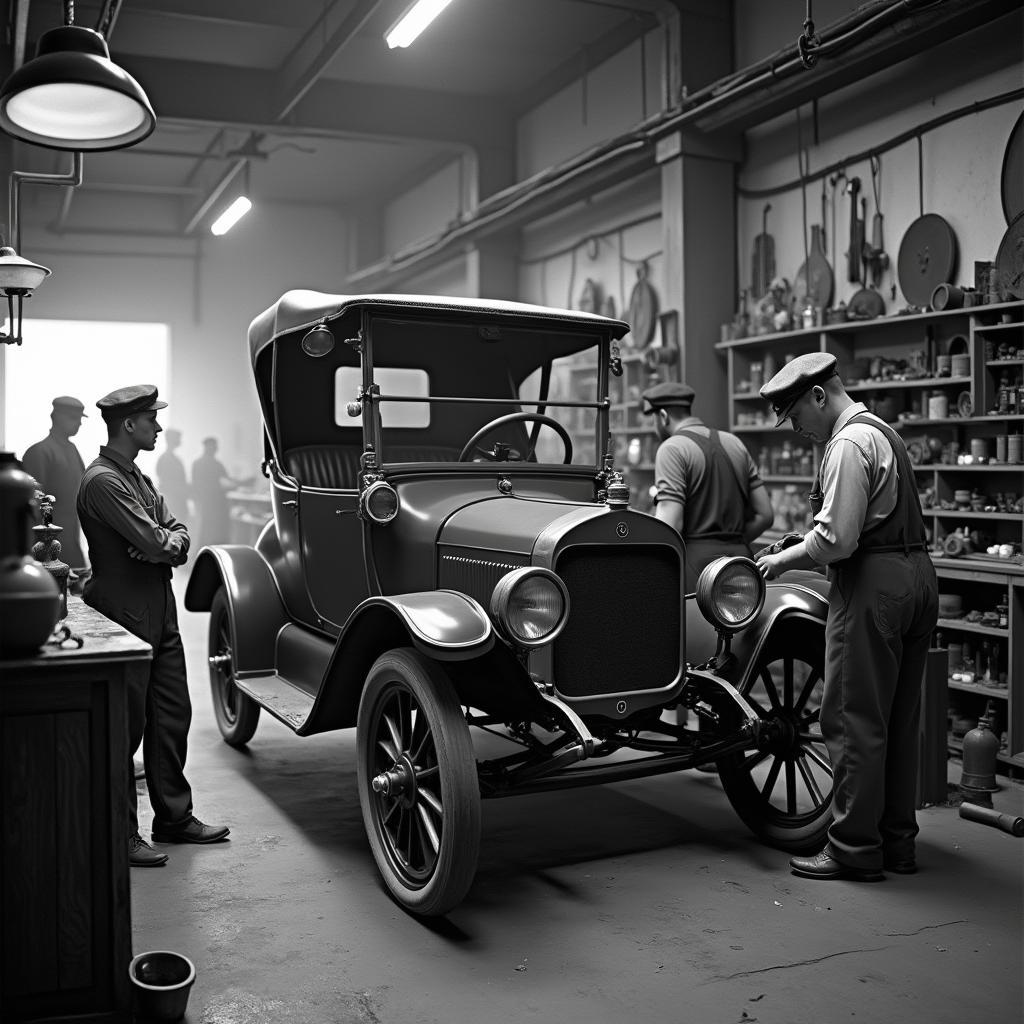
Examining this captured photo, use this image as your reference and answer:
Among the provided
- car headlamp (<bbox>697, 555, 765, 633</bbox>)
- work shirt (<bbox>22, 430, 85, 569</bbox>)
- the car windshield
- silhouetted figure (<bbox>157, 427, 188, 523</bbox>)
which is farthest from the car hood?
silhouetted figure (<bbox>157, 427, 188, 523</bbox>)

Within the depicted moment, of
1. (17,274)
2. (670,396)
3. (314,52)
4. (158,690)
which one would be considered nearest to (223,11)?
(314,52)

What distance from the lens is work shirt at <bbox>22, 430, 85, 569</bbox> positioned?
6.68 metres

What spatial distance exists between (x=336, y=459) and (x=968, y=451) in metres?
3.19

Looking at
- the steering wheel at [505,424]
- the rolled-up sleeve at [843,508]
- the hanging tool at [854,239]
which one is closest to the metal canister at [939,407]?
the hanging tool at [854,239]

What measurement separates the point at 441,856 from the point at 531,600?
753 millimetres

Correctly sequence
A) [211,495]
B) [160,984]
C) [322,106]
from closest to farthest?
[160,984]
[322,106]
[211,495]

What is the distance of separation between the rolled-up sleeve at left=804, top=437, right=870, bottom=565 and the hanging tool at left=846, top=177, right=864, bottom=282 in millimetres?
3572

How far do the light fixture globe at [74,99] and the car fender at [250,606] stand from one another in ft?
6.60

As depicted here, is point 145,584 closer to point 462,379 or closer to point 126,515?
point 126,515

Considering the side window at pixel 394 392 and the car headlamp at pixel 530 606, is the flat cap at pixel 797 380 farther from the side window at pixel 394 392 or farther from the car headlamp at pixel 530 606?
the side window at pixel 394 392

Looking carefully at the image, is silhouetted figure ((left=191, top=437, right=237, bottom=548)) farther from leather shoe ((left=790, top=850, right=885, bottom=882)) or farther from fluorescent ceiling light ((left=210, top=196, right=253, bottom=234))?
leather shoe ((left=790, top=850, right=885, bottom=882))

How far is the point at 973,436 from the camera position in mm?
5648

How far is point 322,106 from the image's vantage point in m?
10.1

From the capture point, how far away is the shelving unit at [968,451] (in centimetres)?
483
